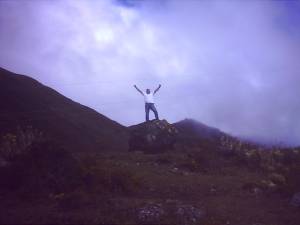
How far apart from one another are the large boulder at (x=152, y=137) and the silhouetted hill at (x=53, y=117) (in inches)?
235

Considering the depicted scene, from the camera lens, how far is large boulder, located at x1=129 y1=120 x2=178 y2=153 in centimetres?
2170

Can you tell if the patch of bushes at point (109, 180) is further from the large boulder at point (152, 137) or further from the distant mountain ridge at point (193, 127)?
the distant mountain ridge at point (193, 127)

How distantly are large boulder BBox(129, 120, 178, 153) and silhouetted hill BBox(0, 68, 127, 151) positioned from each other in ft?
19.6

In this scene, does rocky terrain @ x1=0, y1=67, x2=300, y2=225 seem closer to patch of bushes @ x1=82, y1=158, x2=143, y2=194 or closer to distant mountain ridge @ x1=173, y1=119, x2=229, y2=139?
patch of bushes @ x1=82, y1=158, x2=143, y2=194

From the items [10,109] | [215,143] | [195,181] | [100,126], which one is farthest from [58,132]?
[195,181]

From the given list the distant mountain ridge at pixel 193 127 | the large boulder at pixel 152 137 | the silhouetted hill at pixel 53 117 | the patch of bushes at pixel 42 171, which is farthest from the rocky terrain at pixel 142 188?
the distant mountain ridge at pixel 193 127

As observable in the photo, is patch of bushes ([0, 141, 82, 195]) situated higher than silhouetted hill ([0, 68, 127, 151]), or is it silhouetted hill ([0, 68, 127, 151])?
silhouetted hill ([0, 68, 127, 151])

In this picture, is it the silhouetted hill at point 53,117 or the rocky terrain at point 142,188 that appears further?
the silhouetted hill at point 53,117

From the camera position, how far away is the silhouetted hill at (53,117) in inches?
1183

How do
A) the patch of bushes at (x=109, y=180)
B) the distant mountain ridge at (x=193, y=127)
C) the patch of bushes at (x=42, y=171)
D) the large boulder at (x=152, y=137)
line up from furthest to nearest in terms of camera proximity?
the distant mountain ridge at (x=193, y=127) → the large boulder at (x=152, y=137) → the patch of bushes at (x=109, y=180) → the patch of bushes at (x=42, y=171)

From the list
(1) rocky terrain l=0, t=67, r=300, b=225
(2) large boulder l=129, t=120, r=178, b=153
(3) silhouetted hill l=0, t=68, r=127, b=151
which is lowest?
(1) rocky terrain l=0, t=67, r=300, b=225

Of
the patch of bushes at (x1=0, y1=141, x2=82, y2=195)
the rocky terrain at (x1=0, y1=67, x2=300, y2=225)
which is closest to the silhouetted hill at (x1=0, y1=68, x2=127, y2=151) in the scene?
the rocky terrain at (x1=0, y1=67, x2=300, y2=225)

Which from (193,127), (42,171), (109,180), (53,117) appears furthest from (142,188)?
(193,127)

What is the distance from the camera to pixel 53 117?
3466 cm
